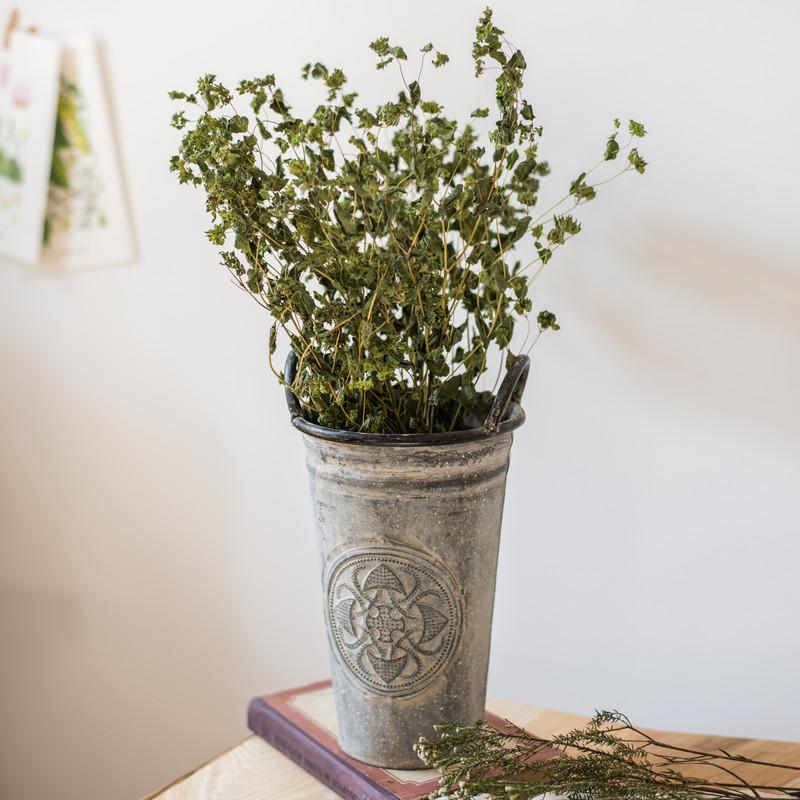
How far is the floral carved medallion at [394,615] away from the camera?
0.91 meters

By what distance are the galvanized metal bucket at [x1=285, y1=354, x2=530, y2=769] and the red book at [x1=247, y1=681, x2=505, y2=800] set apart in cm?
2

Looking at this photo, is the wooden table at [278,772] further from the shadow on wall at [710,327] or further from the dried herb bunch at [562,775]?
the shadow on wall at [710,327]

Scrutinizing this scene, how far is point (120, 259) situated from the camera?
1.46 m

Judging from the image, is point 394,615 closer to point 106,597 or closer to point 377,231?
point 377,231

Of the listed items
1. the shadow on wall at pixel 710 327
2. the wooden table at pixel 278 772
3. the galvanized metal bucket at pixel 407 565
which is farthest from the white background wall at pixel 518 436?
the galvanized metal bucket at pixel 407 565

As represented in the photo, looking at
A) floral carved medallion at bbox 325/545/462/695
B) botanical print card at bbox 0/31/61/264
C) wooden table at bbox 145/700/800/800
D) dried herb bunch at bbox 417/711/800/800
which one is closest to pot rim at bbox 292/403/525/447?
floral carved medallion at bbox 325/545/462/695

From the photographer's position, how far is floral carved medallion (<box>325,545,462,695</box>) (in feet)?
3.00

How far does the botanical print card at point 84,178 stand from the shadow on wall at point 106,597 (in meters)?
0.22

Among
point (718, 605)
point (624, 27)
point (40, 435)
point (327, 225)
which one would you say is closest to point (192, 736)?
point (40, 435)

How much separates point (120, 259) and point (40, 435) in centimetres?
35

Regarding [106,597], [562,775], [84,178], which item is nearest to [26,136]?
[84,178]

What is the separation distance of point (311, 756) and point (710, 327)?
66 centimetres

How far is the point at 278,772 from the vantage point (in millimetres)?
1022

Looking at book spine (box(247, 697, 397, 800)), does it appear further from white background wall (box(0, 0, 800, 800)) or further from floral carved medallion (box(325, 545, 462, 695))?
white background wall (box(0, 0, 800, 800))
